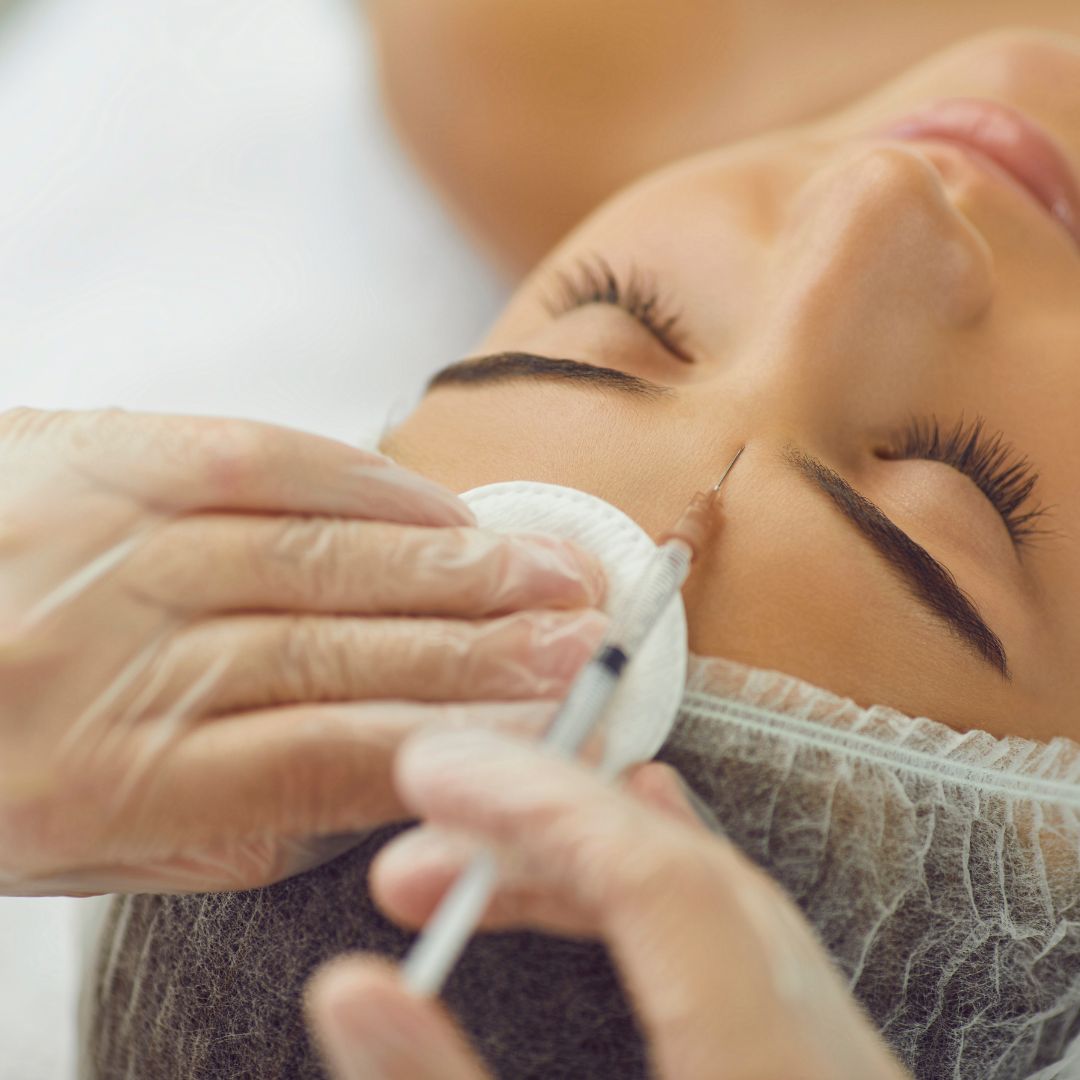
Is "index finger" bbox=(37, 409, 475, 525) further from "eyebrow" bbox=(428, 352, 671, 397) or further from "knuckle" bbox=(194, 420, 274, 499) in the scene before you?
"eyebrow" bbox=(428, 352, 671, 397)

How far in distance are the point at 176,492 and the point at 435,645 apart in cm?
22

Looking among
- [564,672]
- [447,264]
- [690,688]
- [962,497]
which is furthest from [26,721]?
[447,264]

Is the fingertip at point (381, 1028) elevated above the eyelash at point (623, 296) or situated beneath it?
situated beneath

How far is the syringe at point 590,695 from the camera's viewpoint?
61 cm

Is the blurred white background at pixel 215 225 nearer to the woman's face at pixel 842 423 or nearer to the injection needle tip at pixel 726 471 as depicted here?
the woman's face at pixel 842 423

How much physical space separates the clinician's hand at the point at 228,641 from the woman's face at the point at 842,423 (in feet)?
0.51

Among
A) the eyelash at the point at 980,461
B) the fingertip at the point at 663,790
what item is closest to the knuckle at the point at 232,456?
the fingertip at the point at 663,790

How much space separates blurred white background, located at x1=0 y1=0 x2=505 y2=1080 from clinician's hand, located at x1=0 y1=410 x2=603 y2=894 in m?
0.99

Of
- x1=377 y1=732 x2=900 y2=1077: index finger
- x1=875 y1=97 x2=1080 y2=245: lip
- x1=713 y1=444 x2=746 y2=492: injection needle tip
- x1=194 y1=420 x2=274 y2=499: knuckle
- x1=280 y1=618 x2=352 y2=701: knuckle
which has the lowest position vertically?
x1=377 y1=732 x2=900 y2=1077: index finger

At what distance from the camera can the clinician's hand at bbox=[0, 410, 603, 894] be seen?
29.2 inches

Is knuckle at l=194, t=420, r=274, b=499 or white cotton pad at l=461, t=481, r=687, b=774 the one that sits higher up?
knuckle at l=194, t=420, r=274, b=499

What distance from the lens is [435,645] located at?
2.52 ft

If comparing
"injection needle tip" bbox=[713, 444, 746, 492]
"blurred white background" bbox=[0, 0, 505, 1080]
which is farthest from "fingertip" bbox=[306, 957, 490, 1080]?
"blurred white background" bbox=[0, 0, 505, 1080]

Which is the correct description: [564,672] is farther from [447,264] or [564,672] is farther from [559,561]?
[447,264]
